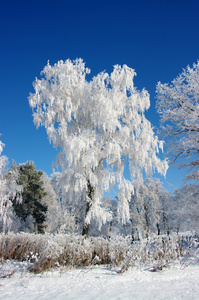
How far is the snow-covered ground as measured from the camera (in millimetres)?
2771

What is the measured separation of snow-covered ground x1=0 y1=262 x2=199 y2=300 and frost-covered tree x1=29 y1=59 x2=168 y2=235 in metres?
3.54

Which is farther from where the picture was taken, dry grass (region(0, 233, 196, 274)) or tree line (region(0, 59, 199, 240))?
tree line (region(0, 59, 199, 240))

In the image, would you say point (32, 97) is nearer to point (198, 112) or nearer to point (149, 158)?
point (149, 158)

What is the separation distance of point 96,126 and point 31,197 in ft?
53.6

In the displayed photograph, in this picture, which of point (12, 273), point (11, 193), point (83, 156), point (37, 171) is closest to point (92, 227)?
point (37, 171)

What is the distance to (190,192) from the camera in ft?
31.0

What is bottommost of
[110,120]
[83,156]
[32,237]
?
[32,237]

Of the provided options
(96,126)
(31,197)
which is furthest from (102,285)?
(31,197)

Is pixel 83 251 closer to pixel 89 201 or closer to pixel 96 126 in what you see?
pixel 89 201

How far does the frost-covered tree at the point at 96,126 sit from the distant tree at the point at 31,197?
14.4 m

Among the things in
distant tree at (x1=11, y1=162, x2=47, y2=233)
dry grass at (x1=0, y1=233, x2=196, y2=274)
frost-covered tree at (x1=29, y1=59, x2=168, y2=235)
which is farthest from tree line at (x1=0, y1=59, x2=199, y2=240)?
distant tree at (x1=11, y1=162, x2=47, y2=233)

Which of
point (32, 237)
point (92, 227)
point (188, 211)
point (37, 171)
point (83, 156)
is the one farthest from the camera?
point (92, 227)

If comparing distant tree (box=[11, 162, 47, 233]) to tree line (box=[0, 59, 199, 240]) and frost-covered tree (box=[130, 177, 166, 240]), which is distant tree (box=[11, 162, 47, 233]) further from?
tree line (box=[0, 59, 199, 240])

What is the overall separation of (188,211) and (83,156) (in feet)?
18.2
